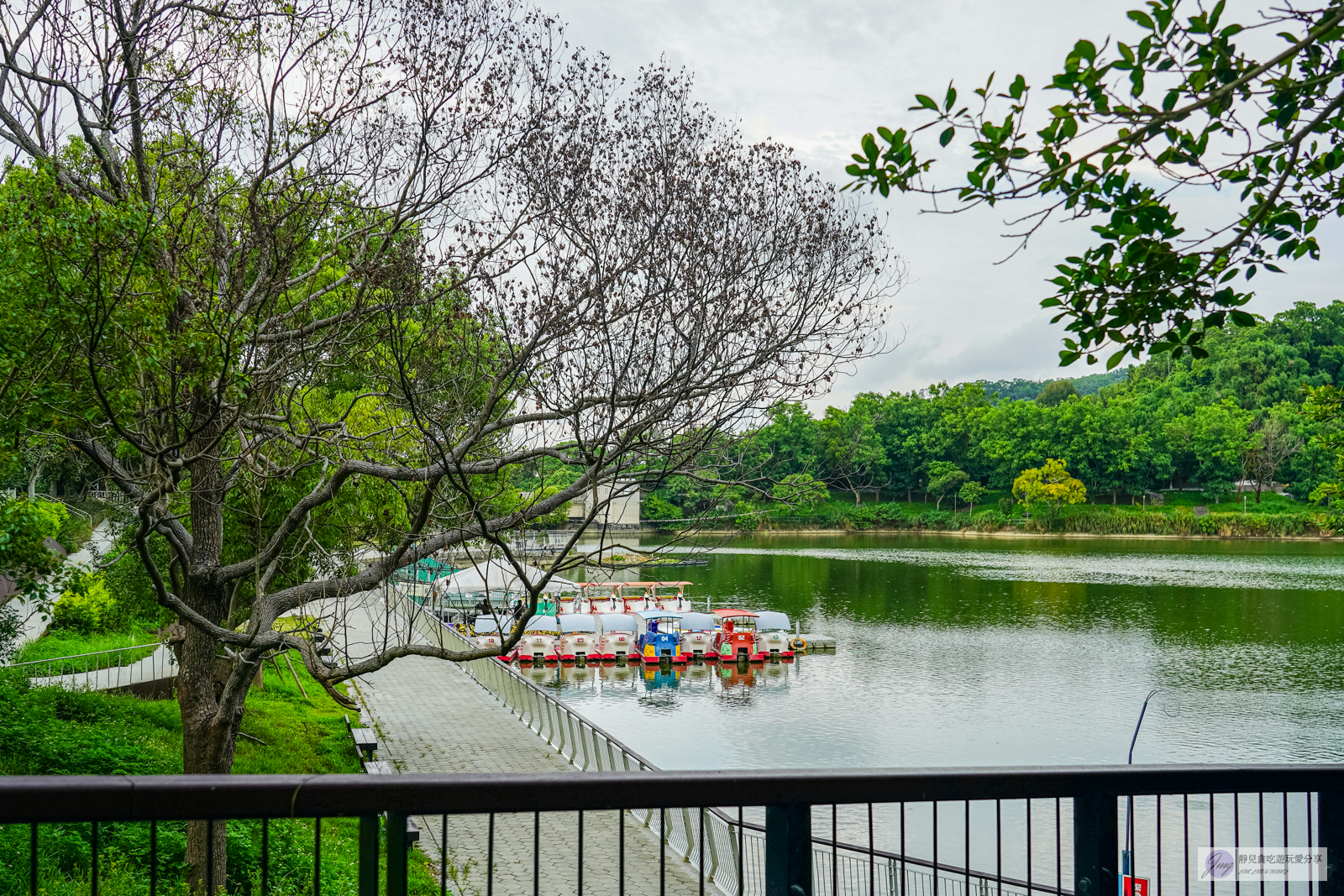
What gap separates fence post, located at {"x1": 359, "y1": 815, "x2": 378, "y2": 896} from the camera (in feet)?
6.88

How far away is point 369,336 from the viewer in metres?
8.52

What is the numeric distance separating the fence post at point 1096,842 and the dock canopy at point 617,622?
93.9 feet

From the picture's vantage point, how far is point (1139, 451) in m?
70.8

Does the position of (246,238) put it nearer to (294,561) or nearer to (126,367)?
(126,367)

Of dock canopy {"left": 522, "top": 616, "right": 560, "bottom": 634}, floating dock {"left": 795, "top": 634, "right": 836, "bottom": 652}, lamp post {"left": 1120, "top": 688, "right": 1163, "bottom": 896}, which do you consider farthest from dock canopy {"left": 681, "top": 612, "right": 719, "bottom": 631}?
lamp post {"left": 1120, "top": 688, "right": 1163, "bottom": 896}

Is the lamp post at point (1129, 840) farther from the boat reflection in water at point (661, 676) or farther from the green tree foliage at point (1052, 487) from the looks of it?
the green tree foliage at point (1052, 487)

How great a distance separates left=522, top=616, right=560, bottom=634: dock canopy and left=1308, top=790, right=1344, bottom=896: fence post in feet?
89.3

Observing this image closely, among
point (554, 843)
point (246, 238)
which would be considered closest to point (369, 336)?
point (246, 238)

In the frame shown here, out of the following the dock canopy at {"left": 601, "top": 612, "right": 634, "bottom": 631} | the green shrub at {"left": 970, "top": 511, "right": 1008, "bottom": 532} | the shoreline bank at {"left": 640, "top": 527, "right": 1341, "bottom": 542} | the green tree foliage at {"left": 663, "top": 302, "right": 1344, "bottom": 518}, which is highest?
the green tree foliage at {"left": 663, "top": 302, "right": 1344, "bottom": 518}

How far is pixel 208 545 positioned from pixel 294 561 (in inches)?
139

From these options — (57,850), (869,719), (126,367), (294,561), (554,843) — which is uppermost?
(126,367)

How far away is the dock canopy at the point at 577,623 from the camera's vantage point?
30.1 meters

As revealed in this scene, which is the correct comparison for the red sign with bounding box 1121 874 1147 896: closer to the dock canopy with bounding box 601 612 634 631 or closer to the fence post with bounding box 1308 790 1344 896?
the fence post with bounding box 1308 790 1344 896

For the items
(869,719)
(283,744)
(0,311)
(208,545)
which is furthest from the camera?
(869,719)
